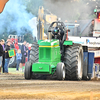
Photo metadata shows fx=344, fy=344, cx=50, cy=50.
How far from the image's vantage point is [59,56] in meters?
12.1

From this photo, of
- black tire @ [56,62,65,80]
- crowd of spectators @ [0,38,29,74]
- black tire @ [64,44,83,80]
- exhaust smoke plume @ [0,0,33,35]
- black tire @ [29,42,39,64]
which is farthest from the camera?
exhaust smoke plume @ [0,0,33,35]

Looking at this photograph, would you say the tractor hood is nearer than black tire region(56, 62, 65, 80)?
No

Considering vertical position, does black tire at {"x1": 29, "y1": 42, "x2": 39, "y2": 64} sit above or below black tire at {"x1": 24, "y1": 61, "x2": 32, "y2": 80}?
above

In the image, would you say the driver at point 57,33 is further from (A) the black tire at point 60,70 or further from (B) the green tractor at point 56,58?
(A) the black tire at point 60,70

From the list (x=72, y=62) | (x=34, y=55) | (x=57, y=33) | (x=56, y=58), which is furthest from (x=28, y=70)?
(x=57, y=33)

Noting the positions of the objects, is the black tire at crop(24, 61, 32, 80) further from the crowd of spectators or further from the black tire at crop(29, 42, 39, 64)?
the crowd of spectators

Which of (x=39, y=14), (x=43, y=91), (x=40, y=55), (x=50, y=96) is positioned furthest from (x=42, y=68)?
(x=39, y=14)

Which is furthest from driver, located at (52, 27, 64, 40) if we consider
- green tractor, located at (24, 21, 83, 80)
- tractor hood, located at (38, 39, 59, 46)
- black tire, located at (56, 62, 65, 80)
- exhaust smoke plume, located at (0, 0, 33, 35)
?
exhaust smoke plume, located at (0, 0, 33, 35)

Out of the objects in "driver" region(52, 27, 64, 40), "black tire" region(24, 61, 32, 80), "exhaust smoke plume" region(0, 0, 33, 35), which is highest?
"exhaust smoke plume" region(0, 0, 33, 35)

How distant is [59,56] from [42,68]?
1.13 metres

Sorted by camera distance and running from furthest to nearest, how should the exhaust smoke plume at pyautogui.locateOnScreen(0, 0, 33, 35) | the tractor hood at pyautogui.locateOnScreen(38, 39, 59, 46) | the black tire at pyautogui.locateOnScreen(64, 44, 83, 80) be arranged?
the exhaust smoke plume at pyautogui.locateOnScreen(0, 0, 33, 35) < the black tire at pyautogui.locateOnScreen(64, 44, 83, 80) < the tractor hood at pyautogui.locateOnScreen(38, 39, 59, 46)

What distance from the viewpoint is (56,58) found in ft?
38.7

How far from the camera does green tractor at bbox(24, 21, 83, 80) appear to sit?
11.2 metres

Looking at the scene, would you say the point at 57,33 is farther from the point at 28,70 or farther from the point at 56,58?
the point at 28,70
